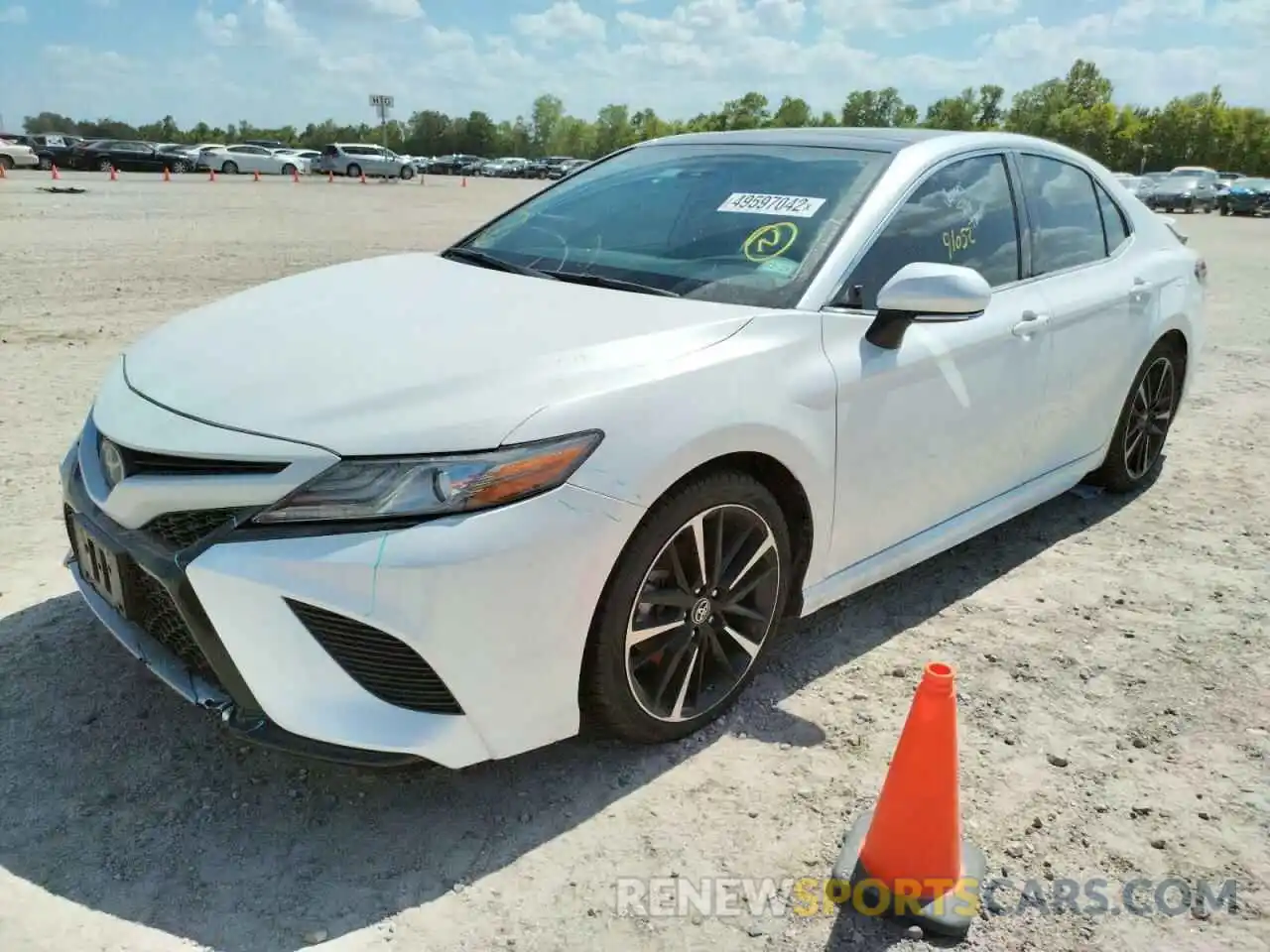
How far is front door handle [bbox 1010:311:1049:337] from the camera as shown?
3.50 metres

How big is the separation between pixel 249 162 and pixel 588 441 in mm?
48216

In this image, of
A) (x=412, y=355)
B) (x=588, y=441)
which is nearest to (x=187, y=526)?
(x=412, y=355)

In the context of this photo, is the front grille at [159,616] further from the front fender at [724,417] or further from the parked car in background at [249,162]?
the parked car in background at [249,162]

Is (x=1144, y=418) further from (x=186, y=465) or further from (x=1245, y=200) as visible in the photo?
(x=1245, y=200)

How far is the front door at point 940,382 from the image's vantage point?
9.64ft

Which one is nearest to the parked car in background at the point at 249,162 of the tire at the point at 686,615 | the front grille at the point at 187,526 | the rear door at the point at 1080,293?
the rear door at the point at 1080,293

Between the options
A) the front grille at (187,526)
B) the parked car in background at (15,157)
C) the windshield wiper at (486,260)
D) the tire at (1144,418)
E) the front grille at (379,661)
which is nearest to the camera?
the front grille at (379,661)

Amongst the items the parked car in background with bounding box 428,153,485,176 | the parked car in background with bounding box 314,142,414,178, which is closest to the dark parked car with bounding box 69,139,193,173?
the parked car in background with bounding box 314,142,414,178

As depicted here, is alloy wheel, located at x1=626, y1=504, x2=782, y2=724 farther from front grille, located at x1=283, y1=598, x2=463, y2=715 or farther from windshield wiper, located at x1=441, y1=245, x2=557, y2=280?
windshield wiper, located at x1=441, y1=245, x2=557, y2=280

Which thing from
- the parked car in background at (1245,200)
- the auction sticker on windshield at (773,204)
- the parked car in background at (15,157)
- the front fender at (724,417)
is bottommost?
the parked car in background at (15,157)

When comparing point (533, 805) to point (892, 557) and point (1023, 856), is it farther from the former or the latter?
point (892, 557)

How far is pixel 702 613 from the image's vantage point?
2.68 metres

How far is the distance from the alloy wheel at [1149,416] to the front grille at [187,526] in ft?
12.8

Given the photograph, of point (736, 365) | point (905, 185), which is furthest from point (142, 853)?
point (905, 185)
